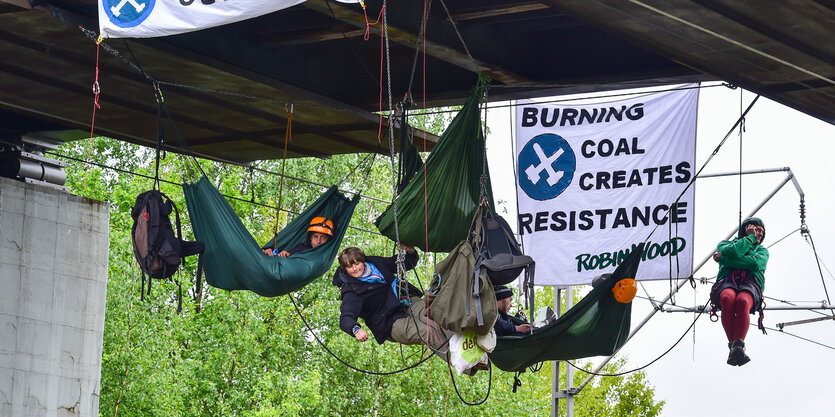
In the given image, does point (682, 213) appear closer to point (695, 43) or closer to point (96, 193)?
point (695, 43)

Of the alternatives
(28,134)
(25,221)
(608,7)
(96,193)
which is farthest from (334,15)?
(96,193)

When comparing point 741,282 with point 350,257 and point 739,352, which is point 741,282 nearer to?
point 739,352

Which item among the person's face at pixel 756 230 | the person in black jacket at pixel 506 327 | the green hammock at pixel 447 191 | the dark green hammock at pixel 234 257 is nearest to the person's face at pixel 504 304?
the person in black jacket at pixel 506 327

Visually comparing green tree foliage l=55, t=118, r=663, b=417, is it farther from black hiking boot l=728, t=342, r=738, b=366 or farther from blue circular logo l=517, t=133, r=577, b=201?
black hiking boot l=728, t=342, r=738, b=366

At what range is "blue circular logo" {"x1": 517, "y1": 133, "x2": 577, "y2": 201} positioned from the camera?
44.7ft

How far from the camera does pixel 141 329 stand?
864 inches

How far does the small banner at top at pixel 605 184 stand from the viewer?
1301cm

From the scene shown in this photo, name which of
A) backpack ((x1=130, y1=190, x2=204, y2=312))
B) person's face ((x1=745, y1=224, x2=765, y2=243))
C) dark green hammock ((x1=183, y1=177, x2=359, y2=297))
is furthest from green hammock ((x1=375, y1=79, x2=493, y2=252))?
person's face ((x1=745, y1=224, x2=765, y2=243))

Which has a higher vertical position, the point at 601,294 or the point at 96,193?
the point at 96,193

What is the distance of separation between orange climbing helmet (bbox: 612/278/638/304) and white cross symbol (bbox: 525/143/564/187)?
10.5 ft

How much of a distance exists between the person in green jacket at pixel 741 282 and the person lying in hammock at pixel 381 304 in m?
2.60

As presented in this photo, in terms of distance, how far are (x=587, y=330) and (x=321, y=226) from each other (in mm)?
2441

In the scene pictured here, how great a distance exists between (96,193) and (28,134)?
1113 cm

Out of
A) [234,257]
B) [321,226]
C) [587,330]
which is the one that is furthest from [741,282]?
[234,257]
